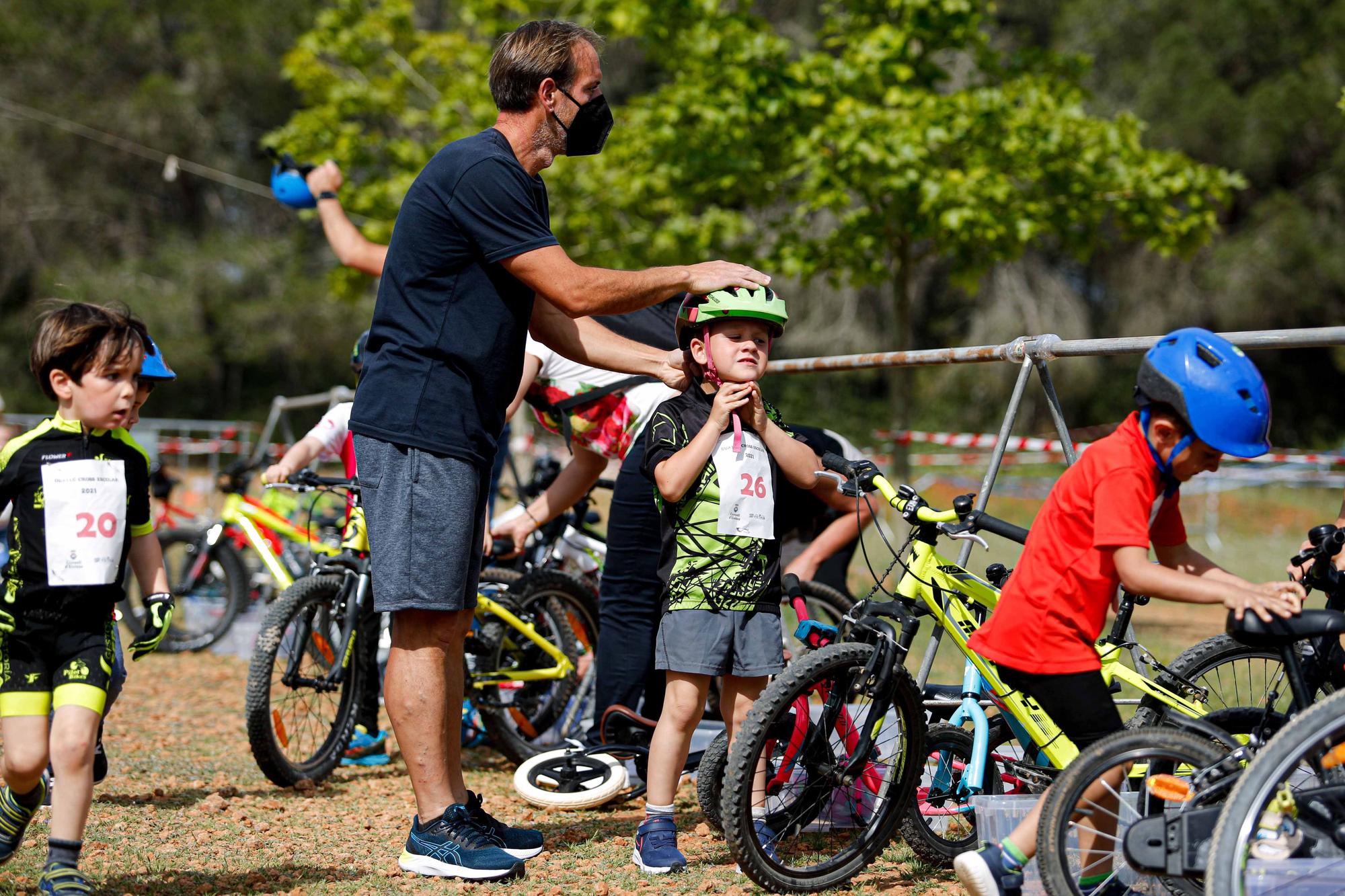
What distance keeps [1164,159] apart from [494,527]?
23.3 ft

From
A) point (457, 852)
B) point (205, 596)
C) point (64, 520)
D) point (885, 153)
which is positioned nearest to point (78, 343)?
point (64, 520)

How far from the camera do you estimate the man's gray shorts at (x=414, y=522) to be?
337 centimetres

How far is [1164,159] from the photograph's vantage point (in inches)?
401

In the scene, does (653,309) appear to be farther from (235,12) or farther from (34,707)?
(235,12)

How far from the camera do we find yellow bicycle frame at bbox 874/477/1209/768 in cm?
305

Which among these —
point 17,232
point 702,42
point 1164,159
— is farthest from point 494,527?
point 17,232

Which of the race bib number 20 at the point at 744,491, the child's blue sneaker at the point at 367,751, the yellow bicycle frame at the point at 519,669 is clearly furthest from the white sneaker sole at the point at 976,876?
the child's blue sneaker at the point at 367,751

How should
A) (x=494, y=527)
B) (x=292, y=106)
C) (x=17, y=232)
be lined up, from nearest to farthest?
1. (x=494, y=527)
2. (x=17, y=232)
3. (x=292, y=106)

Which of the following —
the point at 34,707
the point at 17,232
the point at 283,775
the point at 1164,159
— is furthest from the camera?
the point at 17,232

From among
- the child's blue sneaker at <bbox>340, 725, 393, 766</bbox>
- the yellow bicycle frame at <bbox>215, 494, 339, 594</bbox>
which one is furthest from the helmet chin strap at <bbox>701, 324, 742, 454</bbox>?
the yellow bicycle frame at <bbox>215, 494, 339, 594</bbox>

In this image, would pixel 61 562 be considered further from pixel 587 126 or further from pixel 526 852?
pixel 587 126

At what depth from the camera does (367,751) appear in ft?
17.3

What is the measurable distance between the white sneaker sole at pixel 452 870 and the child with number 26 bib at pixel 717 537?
0.39 m

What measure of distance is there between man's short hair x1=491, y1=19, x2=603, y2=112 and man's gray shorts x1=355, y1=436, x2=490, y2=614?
3.29ft
